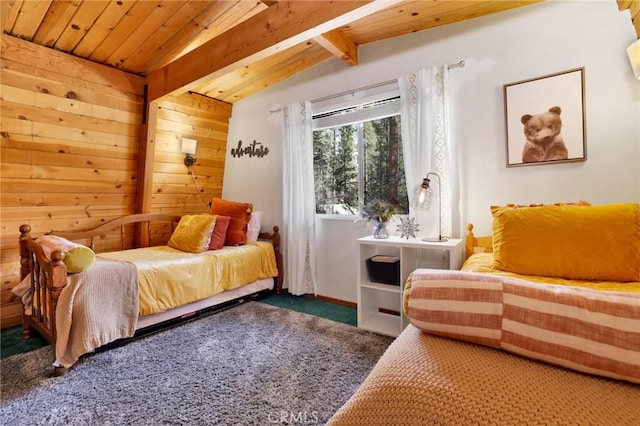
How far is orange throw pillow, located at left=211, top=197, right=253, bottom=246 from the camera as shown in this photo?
3.18 m

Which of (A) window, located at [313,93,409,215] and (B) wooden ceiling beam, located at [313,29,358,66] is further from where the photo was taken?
(A) window, located at [313,93,409,215]

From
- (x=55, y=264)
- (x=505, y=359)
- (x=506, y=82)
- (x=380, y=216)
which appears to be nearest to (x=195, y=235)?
(x=55, y=264)

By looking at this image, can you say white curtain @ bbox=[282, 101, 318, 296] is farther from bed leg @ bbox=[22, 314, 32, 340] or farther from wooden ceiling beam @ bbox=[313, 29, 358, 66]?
bed leg @ bbox=[22, 314, 32, 340]

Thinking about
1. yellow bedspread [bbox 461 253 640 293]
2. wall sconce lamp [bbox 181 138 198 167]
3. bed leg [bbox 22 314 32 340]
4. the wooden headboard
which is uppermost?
wall sconce lamp [bbox 181 138 198 167]

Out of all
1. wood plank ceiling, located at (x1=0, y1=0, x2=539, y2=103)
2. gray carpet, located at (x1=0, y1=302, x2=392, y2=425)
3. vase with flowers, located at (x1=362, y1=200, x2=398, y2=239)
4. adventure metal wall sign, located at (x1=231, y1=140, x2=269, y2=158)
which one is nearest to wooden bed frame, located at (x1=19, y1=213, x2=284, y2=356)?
gray carpet, located at (x1=0, y1=302, x2=392, y2=425)

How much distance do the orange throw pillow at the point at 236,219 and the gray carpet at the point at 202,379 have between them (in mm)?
986

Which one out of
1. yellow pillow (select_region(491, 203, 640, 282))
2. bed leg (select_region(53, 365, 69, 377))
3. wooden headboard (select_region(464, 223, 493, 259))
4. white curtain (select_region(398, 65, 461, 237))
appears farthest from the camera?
white curtain (select_region(398, 65, 461, 237))

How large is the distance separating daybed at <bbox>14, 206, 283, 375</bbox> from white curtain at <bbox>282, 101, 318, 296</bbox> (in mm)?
288

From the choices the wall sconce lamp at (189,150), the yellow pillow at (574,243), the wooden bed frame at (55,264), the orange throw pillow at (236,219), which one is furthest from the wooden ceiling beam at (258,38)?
the yellow pillow at (574,243)

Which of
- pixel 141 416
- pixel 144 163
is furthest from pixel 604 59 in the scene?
pixel 144 163

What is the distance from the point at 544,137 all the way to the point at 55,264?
3191 mm

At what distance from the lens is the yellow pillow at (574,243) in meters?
1.50

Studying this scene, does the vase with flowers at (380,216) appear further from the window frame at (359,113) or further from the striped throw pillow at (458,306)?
the striped throw pillow at (458,306)

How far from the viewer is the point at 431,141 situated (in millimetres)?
2398
